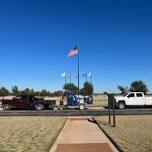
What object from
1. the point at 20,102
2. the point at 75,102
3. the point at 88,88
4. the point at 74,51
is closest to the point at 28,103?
the point at 20,102

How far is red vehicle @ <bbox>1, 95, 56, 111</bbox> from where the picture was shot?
4484cm

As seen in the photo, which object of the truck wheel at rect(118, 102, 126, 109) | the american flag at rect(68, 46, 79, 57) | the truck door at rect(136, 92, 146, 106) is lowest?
the truck wheel at rect(118, 102, 126, 109)

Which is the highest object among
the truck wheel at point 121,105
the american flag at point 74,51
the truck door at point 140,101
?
the american flag at point 74,51

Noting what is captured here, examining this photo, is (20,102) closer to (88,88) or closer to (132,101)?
(132,101)

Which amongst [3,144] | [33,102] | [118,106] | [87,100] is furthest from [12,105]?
[3,144]

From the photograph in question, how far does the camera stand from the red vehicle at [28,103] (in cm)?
4484

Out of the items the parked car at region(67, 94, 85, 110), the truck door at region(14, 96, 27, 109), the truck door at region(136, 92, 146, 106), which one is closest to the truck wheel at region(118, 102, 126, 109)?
the truck door at region(136, 92, 146, 106)

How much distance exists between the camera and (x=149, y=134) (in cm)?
1838

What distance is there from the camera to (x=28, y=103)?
4547 cm

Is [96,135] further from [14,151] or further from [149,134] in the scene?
[14,151]

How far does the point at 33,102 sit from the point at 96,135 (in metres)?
27.0

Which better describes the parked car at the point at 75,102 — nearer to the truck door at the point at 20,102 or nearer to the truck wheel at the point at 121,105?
the truck wheel at the point at 121,105

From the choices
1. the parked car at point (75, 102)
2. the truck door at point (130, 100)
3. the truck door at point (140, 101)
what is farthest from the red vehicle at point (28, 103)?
the truck door at point (140, 101)

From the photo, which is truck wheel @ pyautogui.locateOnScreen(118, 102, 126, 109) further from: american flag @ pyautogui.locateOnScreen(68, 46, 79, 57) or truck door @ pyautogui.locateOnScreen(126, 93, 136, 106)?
american flag @ pyautogui.locateOnScreen(68, 46, 79, 57)
